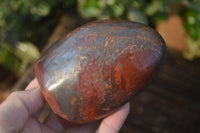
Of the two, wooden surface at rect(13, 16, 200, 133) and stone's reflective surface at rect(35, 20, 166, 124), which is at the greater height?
stone's reflective surface at rect(35, 20, 166, 124)

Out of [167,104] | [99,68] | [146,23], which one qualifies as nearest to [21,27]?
[146,23]

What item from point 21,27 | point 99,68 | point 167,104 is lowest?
point 167,104

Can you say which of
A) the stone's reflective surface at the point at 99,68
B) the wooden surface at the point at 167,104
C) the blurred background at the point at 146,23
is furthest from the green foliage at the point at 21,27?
the stone's reflective surface at the point at 99,68

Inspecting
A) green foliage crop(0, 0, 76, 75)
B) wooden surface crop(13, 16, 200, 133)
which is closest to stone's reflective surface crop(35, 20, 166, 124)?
wooden surface crop(13, 16, 200, 133)

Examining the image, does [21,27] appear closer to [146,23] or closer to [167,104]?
[146,23]

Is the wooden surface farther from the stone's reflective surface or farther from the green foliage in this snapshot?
the stone's reflective surface

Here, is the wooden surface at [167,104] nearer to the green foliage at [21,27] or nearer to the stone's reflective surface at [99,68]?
the green foliage at [21,27]
